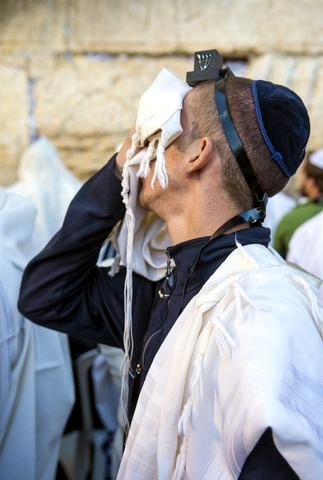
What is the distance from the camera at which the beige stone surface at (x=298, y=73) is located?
8.77ft

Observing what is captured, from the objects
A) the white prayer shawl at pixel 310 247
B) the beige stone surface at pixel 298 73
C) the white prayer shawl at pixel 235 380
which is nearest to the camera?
the white prayer shawl at pixel 235 380

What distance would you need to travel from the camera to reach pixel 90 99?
102 inches

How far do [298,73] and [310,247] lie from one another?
3.52 ft

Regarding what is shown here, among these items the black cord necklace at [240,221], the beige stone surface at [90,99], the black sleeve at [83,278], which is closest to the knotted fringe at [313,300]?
the black cord necklace at [240,221]

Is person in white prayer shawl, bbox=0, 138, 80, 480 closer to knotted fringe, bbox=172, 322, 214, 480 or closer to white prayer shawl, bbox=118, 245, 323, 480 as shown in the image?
white prayer shawl, bbox=118, 245, 323, 480

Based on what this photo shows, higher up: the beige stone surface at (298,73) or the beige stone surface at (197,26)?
the beige stone surface at (197,26)

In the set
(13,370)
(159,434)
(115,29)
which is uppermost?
(115,29)

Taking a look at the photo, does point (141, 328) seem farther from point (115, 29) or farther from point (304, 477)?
point (115, 29)

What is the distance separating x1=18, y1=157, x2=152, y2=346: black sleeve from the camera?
1.30 m

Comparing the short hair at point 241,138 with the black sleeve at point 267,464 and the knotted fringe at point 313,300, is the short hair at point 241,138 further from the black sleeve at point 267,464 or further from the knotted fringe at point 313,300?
the black sleeve at point 267,464

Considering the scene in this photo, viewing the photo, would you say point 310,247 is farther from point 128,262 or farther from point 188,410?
point 188,410

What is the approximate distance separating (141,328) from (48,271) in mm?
256

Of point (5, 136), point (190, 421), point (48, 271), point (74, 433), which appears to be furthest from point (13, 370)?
point (5, 136)

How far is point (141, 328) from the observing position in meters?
1.31
